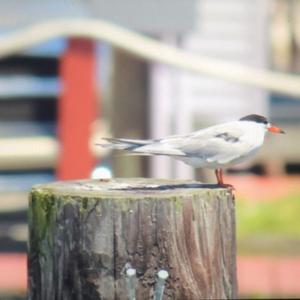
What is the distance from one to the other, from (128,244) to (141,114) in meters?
6.44

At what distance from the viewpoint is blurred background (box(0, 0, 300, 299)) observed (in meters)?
7.34

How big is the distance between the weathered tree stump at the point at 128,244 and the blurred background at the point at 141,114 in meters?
3.40

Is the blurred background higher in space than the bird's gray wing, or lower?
higher

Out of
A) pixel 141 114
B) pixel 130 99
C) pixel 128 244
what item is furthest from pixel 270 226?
pixel 128 244

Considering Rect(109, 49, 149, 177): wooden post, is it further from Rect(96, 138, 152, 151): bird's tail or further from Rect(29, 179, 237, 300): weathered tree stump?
Rect(29, 179, 237, 300): weathered tree stump

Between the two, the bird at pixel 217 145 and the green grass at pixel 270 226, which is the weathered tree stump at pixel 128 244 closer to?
the bird at pixel 217 145

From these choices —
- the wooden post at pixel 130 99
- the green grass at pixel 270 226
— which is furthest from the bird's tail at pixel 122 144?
the wooden post at pixel 130 99

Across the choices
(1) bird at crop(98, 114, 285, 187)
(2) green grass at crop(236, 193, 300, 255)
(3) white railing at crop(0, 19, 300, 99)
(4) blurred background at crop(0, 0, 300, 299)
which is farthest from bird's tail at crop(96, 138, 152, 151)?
(3) white railing at crop(0, 19, 300, 99)

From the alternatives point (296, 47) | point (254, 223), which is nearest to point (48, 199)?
point (254, 223)

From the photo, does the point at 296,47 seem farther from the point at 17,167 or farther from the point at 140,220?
the point at 140,220

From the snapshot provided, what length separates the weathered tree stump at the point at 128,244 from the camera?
2.94m

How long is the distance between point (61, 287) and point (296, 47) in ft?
53.7

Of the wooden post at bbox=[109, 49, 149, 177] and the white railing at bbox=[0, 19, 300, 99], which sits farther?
the wooden post at bbox=[109, 49, 149, 177]

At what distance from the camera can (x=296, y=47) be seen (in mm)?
19109
